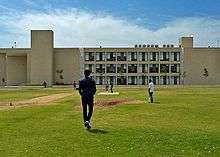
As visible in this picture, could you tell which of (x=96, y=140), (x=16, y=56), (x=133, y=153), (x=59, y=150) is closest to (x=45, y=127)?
(x=96, y=140)

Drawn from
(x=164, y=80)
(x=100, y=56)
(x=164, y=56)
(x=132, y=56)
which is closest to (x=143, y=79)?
(x=164, y=80)

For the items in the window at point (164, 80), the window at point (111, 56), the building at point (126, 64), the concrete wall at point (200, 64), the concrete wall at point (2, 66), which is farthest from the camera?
the concrete wall at point (2, 66)

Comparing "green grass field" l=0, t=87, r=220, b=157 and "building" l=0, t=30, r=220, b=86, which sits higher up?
"building" l=0, t=30, r=220, b=86

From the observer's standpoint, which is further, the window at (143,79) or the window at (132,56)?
the window at (132,56)

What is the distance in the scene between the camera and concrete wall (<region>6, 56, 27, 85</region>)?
464 ft

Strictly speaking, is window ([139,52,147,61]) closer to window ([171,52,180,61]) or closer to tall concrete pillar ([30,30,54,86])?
window ([171,52,180,61])

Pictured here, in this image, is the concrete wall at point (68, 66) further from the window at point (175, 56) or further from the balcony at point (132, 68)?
the window at point (175, 56)

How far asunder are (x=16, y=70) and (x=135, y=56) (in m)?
34.6

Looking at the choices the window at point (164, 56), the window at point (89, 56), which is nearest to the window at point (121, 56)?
the window at point (89, 56)

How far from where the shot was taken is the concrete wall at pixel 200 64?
13762cm

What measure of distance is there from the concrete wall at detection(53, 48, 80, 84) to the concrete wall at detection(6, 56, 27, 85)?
31.9 ft

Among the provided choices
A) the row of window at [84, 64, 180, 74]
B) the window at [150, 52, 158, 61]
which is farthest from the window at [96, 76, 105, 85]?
the window at [150, 52, 158, 61]

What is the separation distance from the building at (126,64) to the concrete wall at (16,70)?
7.49 feet

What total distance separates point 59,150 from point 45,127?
218 inches
